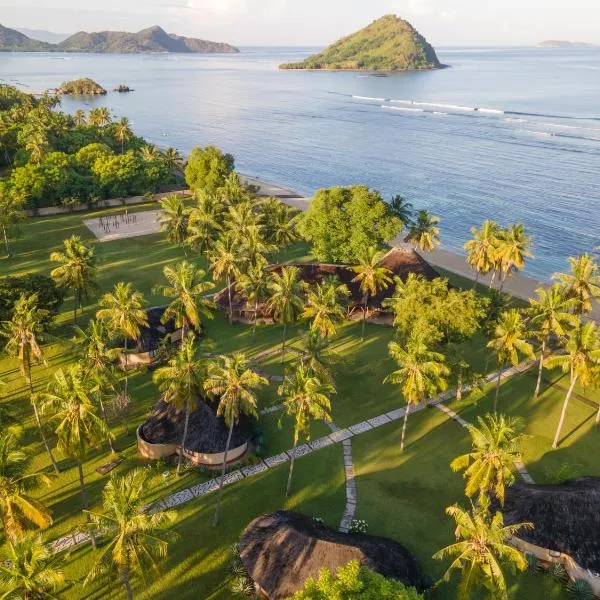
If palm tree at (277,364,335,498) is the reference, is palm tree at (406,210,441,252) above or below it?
above

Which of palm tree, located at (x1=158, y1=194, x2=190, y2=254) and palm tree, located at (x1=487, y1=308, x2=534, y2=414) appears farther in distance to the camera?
palm tree, located at (x1=158, y1=194, x2=190, y2=254)

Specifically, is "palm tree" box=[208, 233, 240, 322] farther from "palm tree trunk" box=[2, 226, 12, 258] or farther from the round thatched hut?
"palm tree trunk" box=[2, 226, 12, 258]

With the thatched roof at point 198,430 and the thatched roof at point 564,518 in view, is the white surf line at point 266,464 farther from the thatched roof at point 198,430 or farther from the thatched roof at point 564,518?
the thatched roof at point 564,518

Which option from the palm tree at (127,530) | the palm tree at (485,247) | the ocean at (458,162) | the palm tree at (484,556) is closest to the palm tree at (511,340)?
the palm tree at (485,247)

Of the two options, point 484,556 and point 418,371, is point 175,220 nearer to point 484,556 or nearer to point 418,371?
point 418,371

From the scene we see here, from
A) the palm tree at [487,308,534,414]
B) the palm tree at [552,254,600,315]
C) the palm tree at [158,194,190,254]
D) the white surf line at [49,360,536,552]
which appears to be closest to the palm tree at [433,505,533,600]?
the white surf line at [49,360,536,552]

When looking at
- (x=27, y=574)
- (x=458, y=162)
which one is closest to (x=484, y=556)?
(x=27, y=574)
